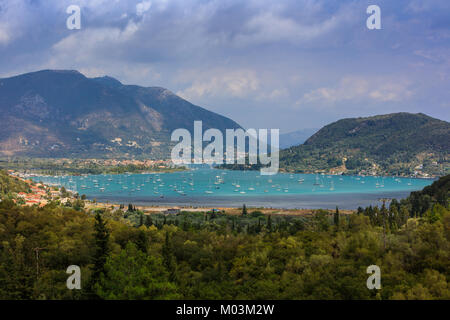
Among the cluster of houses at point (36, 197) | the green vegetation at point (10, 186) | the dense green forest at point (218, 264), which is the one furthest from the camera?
the green vegetation at point (10, 186)

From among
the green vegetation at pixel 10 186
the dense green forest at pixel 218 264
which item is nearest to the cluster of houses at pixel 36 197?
the green vegetation at pixel 10 186

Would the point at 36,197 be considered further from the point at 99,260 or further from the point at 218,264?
the point at 218,264

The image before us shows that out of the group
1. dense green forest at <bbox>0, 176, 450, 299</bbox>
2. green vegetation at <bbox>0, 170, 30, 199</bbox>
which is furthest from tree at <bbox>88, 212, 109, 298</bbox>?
green vegetation at <bbox>0, 170, 30, 199</bbox>

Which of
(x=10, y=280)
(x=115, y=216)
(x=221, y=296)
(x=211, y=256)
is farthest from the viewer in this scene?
(x=115, y=216)

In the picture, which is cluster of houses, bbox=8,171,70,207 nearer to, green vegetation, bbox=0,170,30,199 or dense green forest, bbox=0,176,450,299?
green vegetation, bbox=0,170,30,199

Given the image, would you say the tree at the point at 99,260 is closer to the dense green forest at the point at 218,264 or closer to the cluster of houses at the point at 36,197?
the dense green forest at the point at 218,264

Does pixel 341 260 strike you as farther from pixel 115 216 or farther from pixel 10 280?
pixel 115 216

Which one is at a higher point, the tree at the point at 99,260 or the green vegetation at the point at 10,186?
the green vegetation at the point at 10,186

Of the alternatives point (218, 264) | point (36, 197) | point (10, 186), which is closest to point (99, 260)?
point (218, 264)
